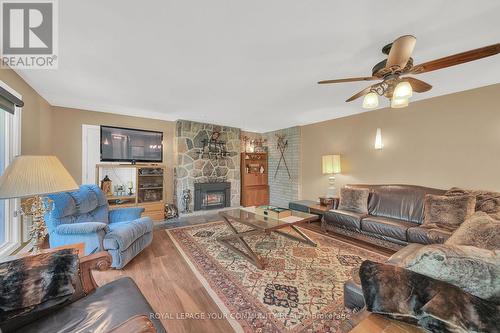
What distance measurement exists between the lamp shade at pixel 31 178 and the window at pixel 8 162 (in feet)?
4.80

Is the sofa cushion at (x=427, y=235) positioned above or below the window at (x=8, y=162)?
below

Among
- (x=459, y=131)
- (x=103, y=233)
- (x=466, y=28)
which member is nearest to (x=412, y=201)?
(x=459, y=131)

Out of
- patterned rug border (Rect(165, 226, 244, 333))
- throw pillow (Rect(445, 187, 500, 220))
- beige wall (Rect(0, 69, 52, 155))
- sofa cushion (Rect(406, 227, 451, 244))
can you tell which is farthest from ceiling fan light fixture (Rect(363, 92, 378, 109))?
beige wall (Rect(0, 69, 52, 155))

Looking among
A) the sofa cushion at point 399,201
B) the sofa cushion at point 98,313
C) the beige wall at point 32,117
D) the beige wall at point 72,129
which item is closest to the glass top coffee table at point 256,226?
the sofa cushion at point 399,201

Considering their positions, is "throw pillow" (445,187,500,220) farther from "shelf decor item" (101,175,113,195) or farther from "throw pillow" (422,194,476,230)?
"shelf decor item" (101,175,113,195)

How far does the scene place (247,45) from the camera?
183cm

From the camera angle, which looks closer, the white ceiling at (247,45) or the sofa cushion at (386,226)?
the white ceiling at (247,45)

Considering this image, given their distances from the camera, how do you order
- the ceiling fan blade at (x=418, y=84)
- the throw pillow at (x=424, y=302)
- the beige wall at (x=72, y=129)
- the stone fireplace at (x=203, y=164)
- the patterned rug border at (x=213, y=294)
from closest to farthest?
1. the throw pillow at (x=424, y=302)
2. the patterned rug border at (x=213, y=294)
3. the ceiling fan blade at (x=418, y=84)
4. the beige wall at (x=72, y=129)
5. the stone fireplace at (x=203, y=164)

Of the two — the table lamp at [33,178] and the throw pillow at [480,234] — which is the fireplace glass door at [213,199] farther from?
the throw pillow at [480,234]

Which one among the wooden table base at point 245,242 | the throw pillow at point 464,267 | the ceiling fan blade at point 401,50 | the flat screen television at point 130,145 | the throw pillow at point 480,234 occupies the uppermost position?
the ceiling fan blade at point 401,50

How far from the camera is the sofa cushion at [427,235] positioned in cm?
227

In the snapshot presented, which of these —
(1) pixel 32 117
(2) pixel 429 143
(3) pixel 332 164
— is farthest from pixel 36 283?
(2) pixel 429 143

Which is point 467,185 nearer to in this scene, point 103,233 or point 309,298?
point 309,298

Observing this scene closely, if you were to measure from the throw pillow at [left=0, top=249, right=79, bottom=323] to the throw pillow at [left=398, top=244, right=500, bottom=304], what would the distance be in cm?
186
